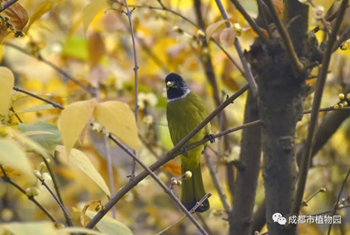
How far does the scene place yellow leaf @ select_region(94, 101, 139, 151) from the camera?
1215 millimetres

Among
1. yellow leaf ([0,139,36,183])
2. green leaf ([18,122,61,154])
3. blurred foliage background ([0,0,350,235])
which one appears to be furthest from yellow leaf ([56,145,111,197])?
blurred foliage background ([0,0,350,235])

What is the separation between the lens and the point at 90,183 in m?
3.04

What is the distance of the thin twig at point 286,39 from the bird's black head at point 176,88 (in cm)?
197

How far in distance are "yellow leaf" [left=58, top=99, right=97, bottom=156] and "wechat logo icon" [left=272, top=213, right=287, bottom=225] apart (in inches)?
28.1

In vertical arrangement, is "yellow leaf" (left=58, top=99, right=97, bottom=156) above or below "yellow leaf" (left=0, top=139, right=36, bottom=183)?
below

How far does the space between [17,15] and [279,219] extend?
1.23 meters

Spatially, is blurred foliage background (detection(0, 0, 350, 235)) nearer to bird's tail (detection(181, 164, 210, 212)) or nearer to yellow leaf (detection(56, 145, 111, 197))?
bird's tail (detection(181, 164, 210, 212))

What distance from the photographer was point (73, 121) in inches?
48.1

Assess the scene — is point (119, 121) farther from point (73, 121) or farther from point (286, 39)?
point (286, 39)

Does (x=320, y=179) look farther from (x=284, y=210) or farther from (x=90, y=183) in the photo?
(x=284, y=210)

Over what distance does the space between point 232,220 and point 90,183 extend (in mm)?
1080

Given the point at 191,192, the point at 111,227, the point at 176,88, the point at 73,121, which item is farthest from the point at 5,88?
the point at 176,88

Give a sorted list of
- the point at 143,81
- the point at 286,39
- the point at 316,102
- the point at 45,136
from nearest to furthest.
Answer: the point at 316,102 < the point at 286,39 < the point at 45,136 < the point at 143,81

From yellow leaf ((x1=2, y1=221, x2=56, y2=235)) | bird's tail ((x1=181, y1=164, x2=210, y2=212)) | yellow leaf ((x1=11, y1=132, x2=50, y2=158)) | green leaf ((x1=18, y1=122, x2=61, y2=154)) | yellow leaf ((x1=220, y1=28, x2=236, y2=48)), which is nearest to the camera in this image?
yellow leaf ((x1=2, y1=221, x2=56, y2=235))
